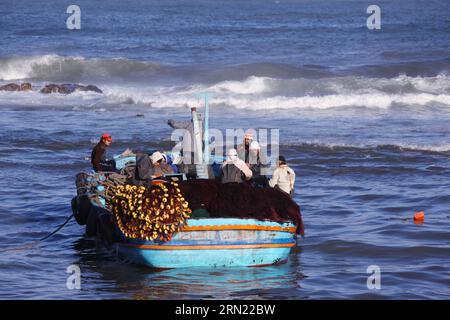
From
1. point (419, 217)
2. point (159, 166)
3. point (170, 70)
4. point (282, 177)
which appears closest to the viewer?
point (282, 177)

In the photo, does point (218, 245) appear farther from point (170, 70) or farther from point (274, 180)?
point (170, 70)

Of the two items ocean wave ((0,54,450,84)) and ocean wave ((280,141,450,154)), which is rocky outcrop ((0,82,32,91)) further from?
ocean wave ((280,141,450,154))

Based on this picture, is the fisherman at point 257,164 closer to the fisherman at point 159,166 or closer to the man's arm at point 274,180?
the man's arm at point 274,180

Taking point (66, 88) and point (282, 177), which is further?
point (66, 88)

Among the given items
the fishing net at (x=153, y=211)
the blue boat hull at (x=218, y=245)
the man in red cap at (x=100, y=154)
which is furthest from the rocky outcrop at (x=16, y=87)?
the fishing net at (x=153, y=211)

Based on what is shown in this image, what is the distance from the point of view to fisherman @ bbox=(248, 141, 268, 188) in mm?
16156

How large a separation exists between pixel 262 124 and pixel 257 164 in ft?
47.8

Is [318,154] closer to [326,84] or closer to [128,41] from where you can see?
[326,84]

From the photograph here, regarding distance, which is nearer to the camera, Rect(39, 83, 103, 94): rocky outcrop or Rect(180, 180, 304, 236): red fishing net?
Rect(180, 180, 304, 236): red fishing net

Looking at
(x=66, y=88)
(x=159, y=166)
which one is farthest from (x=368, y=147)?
(x=66, y=88)

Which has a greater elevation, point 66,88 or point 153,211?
point 153,211

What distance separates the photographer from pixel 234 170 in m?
15.2

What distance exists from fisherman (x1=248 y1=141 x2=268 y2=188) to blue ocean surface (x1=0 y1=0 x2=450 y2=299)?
1.38 metres

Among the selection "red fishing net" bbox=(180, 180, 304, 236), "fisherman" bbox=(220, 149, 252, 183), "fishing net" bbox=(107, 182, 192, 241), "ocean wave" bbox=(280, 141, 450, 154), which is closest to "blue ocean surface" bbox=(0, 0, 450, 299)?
"ocean wave" bbox=(280, 141, 450, 154)
